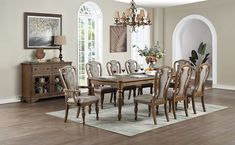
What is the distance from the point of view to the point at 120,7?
9984mm

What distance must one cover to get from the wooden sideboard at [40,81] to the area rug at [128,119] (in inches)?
53.8

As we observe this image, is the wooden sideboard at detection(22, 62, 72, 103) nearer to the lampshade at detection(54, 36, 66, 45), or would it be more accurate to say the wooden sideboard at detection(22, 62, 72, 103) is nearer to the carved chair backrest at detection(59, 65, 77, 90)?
the lampshade at detection(54, 36, 66, 45)

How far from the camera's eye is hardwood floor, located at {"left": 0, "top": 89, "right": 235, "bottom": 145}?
174 inches

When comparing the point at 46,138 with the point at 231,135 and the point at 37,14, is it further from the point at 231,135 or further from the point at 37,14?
the point at 37,14

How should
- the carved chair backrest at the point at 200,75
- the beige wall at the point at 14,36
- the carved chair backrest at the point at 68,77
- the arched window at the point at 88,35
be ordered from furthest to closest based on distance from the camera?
the arched window at the point at 88,35, the beige wall at the point at 14,36, the carved chair backrest at the point at 200,75, the carved chair backrest at the point at 68,77

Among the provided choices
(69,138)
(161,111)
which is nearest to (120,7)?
(161,111)

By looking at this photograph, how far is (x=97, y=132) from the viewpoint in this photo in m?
4.90

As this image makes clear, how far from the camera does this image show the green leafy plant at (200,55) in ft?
38.0

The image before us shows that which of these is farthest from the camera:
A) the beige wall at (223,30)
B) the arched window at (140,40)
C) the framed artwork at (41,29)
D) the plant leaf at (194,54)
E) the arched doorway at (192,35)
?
the plant leaf at (194,54)

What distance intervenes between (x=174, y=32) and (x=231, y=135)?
6.80 m

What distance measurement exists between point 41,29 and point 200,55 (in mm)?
6335

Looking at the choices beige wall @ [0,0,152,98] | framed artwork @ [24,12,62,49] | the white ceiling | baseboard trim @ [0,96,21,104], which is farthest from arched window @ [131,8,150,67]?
baseboard trim @ [0,96,21,104]

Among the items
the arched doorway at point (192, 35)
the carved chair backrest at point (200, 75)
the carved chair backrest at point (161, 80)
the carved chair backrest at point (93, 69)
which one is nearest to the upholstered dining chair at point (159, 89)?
the carved chair backrest at point (161, 80)

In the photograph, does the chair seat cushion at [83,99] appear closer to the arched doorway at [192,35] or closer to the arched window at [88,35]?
the arched window at [88,35]
